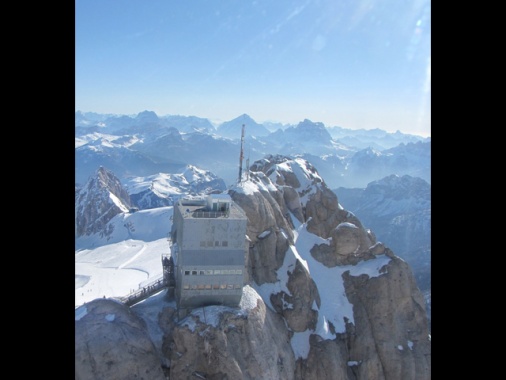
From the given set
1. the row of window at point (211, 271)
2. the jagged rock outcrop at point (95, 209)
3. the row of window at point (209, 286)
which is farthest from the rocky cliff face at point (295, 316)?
the jagged rock outcrop at point (95, 209)

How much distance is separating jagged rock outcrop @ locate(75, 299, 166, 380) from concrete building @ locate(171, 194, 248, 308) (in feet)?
20.2

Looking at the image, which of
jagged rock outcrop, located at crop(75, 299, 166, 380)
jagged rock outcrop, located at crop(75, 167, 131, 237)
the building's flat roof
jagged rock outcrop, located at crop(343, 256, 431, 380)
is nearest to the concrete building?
the building's flat roof

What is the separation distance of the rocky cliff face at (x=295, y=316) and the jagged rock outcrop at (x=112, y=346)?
0.11 meters

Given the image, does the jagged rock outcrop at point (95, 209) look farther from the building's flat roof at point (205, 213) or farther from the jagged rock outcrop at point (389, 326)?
the jagged rock outcrop at point (389, 326)

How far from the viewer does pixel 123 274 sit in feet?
289

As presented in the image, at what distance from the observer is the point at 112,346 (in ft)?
135

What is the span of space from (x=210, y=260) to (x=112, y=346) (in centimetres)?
1289

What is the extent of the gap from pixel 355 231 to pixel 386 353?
64.6 feet

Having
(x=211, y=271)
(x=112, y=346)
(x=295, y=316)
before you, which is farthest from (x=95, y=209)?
(x=112, y=346)
